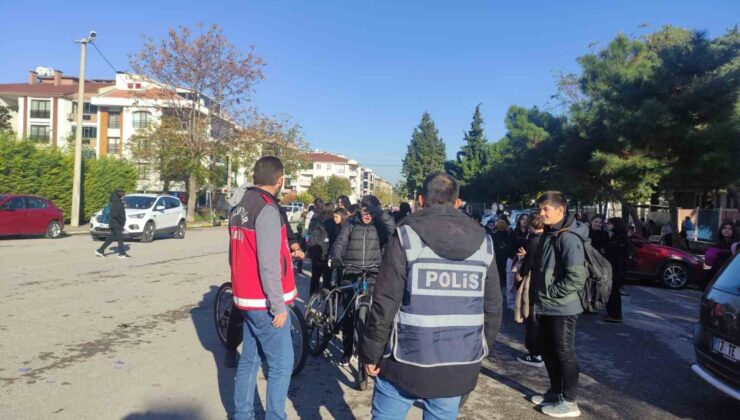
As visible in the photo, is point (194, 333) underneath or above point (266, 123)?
underneath

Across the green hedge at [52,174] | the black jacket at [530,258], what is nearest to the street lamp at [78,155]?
the green hedge at [52,174]

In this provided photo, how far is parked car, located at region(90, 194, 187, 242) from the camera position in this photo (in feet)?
60.8

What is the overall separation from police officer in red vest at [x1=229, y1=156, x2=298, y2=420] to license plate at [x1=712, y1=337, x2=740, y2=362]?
332 cm

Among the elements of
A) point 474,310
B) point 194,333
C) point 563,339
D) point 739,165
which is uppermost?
point 739,165

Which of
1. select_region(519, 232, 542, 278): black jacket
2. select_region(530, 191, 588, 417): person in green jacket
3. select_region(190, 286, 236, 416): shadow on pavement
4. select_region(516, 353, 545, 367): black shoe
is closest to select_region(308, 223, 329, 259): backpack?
select_region(190, 286, 236, 416): shadow on pavement

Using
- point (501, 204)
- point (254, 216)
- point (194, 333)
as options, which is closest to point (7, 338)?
point (194, 333)

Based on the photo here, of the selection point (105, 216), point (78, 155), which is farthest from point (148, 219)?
point (78, 155)

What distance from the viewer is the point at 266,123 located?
39.4 m

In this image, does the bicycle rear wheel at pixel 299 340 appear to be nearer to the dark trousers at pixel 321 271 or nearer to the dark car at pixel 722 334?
the dark trousers at pixel 321 271

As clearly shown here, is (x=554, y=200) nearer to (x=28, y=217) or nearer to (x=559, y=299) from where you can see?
(x=559, y=299)

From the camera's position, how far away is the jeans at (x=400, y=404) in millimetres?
2607

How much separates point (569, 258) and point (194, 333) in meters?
4.50

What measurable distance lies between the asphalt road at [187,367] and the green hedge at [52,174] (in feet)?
56.9

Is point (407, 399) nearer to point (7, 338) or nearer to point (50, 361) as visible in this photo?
point (50, 361)
